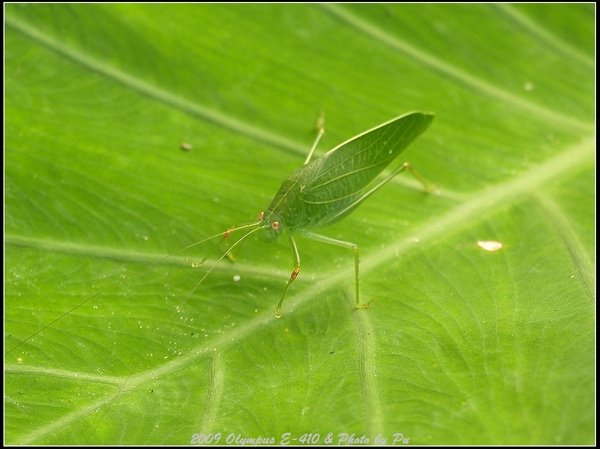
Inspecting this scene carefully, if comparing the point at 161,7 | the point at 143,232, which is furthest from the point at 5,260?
the point at 161,7

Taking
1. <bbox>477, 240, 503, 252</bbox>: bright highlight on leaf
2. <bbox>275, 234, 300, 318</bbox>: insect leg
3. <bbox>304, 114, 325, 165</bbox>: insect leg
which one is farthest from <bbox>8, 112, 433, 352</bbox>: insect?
<bbox>477, 240, 503, 252</bbox>: bright highlight on leaf

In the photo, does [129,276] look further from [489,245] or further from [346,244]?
[489,245]

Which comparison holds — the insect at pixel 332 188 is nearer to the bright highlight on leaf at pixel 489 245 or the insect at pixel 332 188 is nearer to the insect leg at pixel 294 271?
the insect leg at pixel 294 271

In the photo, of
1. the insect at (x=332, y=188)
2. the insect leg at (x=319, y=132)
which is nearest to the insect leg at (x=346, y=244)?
the insect at (x=332, y=188)

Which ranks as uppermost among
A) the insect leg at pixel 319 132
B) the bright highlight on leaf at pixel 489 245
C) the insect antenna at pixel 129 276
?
the insect leg at pixel 319 132

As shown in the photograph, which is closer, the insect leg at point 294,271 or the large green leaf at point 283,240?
the large green leaf at point 283,240

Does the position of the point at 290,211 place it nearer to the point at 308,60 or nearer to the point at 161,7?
the point at 308,60

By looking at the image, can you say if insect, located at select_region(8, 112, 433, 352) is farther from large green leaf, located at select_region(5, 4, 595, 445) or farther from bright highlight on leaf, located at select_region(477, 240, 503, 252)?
bright highlight on leaf, located at select_region(477, 240, 503, 252)
